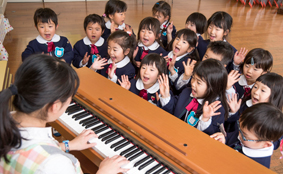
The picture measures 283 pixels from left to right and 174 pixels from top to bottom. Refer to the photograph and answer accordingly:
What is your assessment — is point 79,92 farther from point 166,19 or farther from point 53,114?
point 166,19

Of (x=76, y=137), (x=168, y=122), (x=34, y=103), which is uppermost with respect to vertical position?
(x=34, y=103)

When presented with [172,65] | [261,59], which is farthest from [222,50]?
[172,65]

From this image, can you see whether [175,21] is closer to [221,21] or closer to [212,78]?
[221,21]

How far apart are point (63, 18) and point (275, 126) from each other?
7.46 meters

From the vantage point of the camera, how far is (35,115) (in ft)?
4.35

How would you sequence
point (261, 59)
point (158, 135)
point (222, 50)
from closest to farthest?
point (158, 135) < point (261, 59) < point (222, 50)

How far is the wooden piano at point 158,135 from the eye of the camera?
1410mm

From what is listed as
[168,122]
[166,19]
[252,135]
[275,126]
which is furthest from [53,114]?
[166,19]

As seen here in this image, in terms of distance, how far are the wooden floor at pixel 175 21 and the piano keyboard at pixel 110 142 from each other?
2.95m

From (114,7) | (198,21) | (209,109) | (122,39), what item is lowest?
(209,109)

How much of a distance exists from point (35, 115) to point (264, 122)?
60.5 inches

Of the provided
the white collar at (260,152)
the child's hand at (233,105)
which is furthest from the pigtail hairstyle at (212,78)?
the white collar at (260,152)

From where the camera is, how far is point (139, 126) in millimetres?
1665

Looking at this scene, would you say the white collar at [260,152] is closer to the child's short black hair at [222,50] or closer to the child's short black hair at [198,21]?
the child's short black hair at [222,50]
